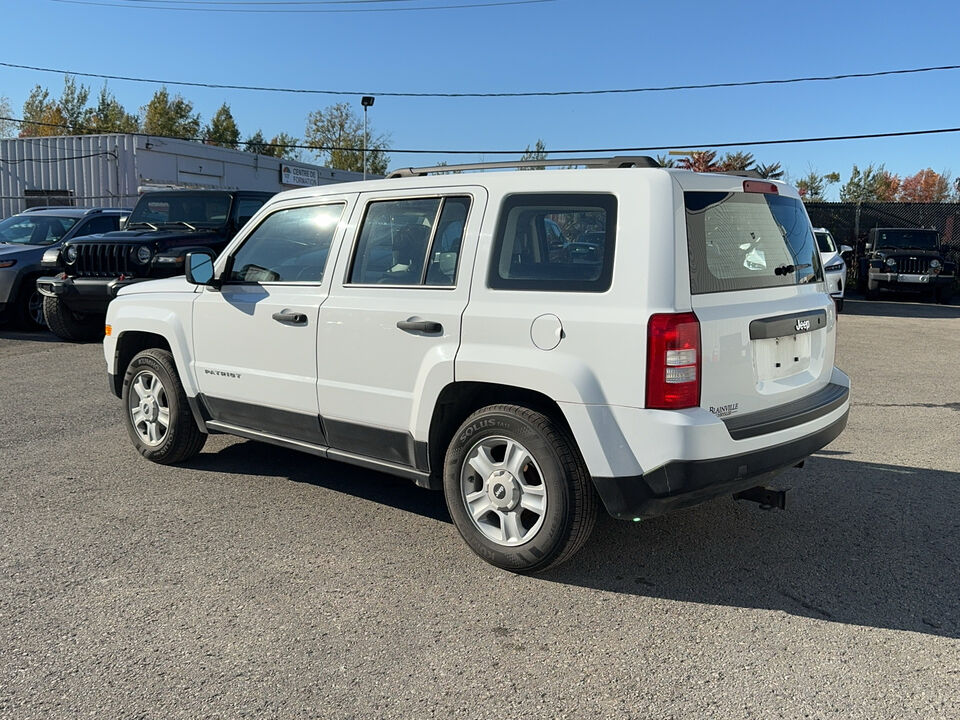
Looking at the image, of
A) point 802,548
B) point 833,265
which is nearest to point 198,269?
point 802,548

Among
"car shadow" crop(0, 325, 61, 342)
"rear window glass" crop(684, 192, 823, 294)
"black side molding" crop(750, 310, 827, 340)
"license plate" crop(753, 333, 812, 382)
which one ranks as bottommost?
"car shadow" crop(0, 325, 61, 342)

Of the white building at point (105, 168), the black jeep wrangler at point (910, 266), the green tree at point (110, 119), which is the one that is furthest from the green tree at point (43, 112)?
the black jeep wrangler at point (910, 266)

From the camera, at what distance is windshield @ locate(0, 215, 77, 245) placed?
12.9 metres

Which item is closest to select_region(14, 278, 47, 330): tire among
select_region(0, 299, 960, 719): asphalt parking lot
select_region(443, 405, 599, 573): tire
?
select_region(0, 299, 960, 719): asphalt parking lot

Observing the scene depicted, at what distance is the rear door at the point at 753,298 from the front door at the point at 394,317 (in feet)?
3.52

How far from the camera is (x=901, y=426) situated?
22.6 ft

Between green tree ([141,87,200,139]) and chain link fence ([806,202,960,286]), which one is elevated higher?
green tree ([141,87,200,139])

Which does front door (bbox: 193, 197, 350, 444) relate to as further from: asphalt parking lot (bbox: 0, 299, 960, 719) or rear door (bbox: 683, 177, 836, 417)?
rear door (bbox: 683, 177, 836, 417)

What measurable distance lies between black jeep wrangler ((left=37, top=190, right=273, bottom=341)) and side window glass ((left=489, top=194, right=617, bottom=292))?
726 cm

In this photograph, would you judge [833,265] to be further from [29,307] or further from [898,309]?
[29,307]

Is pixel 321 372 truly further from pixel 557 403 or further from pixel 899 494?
pixel 899 494

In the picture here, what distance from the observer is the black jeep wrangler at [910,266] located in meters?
20.3

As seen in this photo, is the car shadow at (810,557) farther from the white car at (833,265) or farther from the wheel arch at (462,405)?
the white car at (833,265)

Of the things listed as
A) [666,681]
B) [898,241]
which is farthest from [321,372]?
[898,241]
